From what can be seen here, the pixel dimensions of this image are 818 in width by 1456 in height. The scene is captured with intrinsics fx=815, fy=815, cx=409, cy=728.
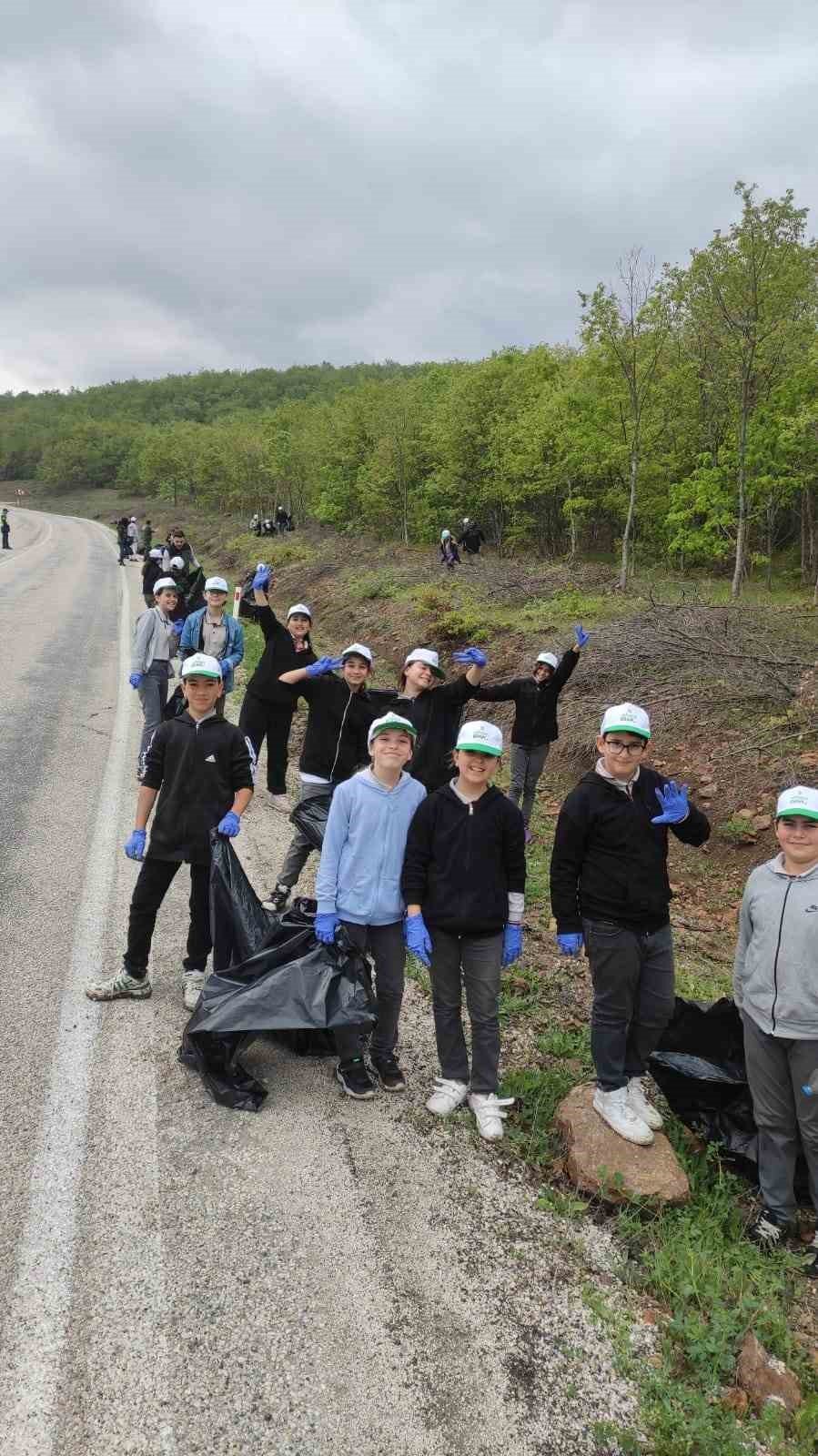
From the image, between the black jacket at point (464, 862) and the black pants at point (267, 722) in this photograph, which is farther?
the black pants at point (267, 722)

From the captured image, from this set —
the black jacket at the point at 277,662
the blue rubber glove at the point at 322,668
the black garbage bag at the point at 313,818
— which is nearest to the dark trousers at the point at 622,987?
the black garbage bag at the point at 313,818

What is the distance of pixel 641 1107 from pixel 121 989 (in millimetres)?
2762

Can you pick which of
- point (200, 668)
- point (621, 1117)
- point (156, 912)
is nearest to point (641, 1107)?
A: point (621, 1117)

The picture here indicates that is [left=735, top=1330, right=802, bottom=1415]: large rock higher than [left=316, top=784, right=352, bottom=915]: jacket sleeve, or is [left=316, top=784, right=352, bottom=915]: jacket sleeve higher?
[left=316, top=784, right=352, bottom=915]: jacket sleeve

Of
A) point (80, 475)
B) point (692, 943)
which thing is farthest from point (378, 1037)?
point (80, 475)

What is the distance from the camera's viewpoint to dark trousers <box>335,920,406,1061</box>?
13.3 feet

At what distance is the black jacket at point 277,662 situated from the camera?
7.01m

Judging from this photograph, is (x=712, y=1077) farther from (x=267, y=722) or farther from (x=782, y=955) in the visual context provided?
(x=267, y=722)

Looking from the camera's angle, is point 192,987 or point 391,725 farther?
point 192,987

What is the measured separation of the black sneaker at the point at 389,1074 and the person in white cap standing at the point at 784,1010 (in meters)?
1.64

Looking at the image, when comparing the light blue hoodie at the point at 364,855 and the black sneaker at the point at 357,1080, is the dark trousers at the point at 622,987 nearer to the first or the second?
the light blue hoodie at the point at 364,855

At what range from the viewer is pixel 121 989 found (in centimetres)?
445

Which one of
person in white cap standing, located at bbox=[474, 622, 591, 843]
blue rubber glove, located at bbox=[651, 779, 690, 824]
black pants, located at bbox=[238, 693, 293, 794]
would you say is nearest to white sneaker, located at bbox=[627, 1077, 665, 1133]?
blue rubber glove, located at bbox=[651, 779, 690, 824]

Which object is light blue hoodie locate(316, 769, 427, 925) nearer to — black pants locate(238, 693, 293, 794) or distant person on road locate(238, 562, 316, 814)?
distant person on road locate(238, 562, 316, 814)
